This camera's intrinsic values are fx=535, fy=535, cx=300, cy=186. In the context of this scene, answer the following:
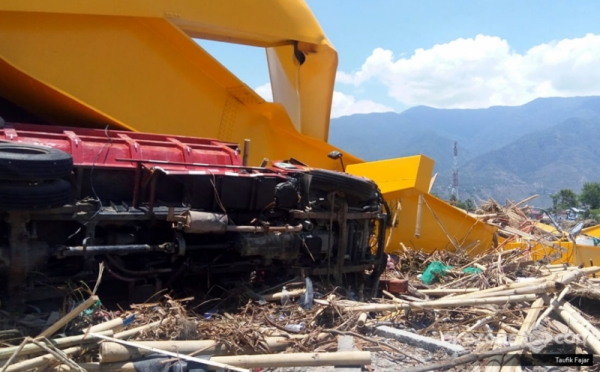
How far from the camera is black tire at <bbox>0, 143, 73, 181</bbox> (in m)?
3.77

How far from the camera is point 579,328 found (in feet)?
15.4

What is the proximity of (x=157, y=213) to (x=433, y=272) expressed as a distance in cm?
447

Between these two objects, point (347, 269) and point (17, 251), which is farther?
point (347, 269)

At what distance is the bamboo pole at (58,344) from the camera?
3.11 meters

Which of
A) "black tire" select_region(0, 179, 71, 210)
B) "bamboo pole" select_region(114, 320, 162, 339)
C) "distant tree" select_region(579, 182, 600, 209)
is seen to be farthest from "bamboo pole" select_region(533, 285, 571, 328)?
"distant tree" select_region(579, 182, 600, 209)

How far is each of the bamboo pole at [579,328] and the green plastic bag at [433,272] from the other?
252cm

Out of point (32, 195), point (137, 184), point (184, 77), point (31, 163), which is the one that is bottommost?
point (32, 195)

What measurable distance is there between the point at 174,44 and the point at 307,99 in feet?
9.93

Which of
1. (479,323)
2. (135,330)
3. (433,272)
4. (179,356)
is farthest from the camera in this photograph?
(433,272)

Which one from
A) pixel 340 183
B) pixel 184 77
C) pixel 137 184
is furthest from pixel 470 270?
pixel 137 184

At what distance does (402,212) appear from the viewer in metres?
9.26

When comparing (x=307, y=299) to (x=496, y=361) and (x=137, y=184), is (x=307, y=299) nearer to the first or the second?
(x=496, y=361)

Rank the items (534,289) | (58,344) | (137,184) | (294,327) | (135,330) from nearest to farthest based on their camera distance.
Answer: (58,344), (135,330), (294,327), (137,184), (534,289)

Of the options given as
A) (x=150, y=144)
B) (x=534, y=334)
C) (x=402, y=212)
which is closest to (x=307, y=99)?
(x=402, y=212)
